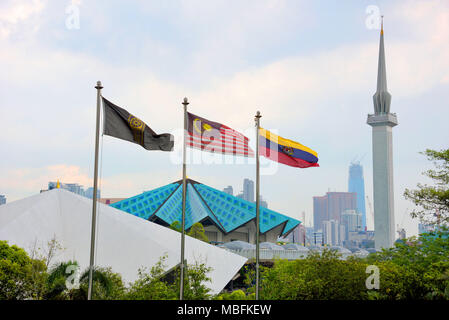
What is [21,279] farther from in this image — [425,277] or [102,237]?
[425,277]

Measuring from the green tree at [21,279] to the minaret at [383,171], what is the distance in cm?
7681

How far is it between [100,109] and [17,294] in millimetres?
7945

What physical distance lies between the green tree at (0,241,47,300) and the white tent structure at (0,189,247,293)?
3773 millimetres

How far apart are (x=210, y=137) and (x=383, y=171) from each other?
77.0 metres

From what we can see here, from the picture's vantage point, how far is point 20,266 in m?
18.1

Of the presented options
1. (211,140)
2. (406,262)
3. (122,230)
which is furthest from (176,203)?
(211,140)

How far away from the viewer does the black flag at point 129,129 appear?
14039 millimetres

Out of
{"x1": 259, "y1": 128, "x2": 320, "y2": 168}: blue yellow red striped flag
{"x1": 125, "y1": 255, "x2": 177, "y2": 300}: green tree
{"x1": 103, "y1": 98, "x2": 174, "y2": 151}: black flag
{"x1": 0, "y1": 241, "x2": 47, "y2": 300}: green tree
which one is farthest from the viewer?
{"x1": 0, "y1": 241, "x2": 47, "y2": 300}: green tree

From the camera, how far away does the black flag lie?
14.0 m

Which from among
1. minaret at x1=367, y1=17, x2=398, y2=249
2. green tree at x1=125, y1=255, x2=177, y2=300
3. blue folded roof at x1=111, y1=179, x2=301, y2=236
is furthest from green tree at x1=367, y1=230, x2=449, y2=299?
minaret at x1=367, y1=17, x2=398, y2=249

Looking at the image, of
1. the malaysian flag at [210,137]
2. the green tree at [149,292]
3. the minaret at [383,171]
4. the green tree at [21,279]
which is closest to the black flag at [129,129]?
the malaysian flag at [210,137]

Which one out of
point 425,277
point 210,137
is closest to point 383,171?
point 425,277

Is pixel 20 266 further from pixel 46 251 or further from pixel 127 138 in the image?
pixel 127 138

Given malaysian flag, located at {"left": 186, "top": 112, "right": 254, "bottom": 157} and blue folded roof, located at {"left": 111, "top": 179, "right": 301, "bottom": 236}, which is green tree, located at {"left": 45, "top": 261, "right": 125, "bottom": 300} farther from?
blue folded roof, located at {"left": 111, "top": 179, "right": 301, "bottom": 236}
